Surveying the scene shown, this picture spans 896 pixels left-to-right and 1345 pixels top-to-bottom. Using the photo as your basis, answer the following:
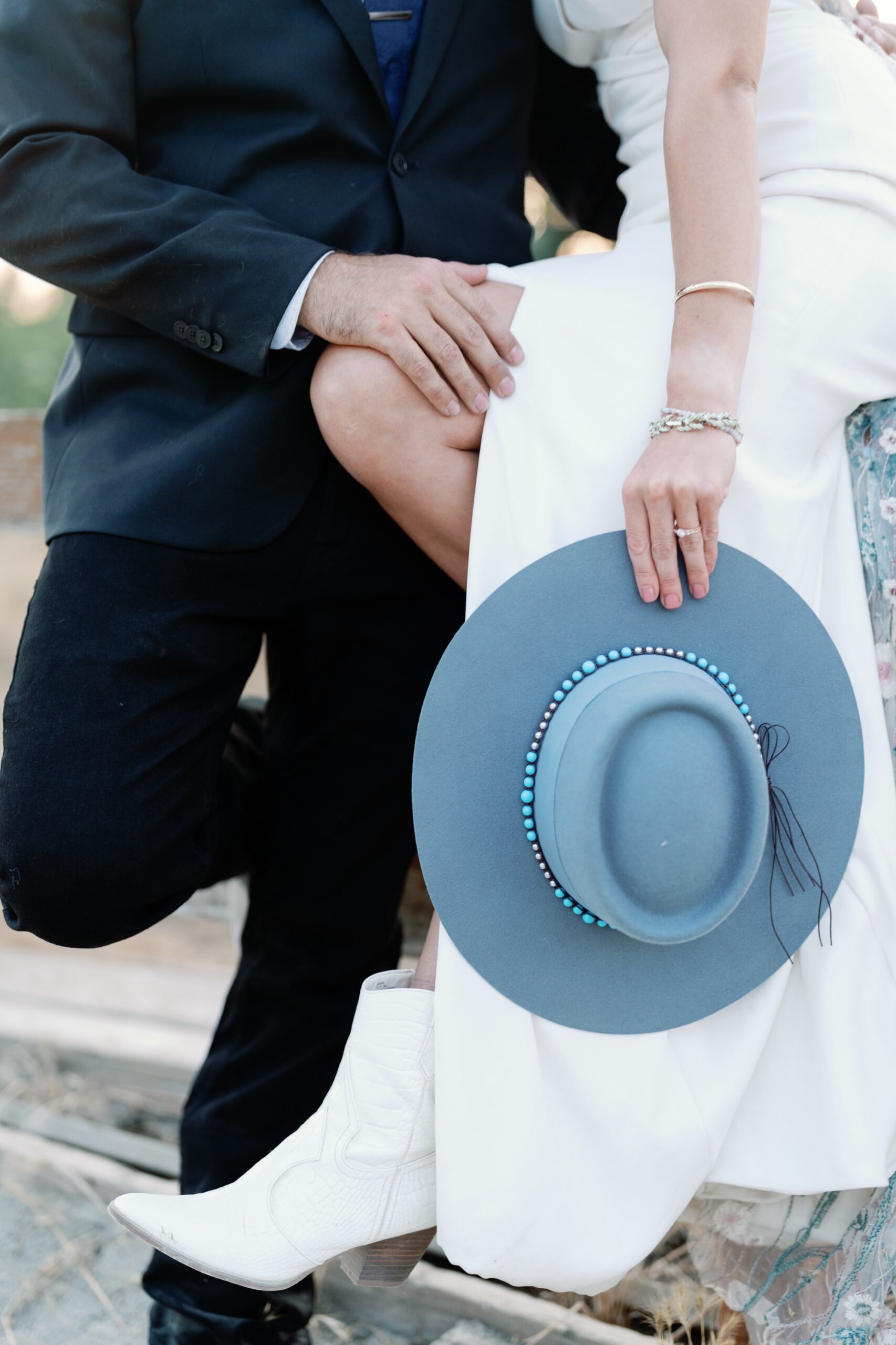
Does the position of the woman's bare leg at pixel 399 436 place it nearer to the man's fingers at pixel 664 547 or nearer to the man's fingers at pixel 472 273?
the man's fingers at pixel 472 273

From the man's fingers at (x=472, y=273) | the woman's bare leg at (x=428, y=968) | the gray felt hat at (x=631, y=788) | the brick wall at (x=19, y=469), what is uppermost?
the man's fingers at (x=472, y=273)

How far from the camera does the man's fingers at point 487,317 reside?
1.12 metres

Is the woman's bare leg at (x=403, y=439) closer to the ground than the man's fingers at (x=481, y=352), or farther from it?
closer to the ground

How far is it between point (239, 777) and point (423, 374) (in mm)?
739

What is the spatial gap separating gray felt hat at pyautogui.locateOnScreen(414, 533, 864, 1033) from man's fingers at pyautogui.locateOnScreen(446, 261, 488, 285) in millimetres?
387

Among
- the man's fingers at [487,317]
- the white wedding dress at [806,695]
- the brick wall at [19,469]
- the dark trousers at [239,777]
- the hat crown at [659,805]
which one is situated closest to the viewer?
the hat crown at [659,805]

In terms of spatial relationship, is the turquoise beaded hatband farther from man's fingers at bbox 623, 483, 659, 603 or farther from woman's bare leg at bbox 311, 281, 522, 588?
woman's bare leg at bbox 311, 281, 522, 588

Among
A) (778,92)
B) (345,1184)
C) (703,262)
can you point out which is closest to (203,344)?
(703,262)

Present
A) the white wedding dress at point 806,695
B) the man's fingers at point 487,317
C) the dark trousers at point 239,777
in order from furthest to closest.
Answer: the dark trousers at point 239,777, the man's fingers at point 487,317, the white wedding dress at point 806,695

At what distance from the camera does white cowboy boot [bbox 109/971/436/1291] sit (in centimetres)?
106

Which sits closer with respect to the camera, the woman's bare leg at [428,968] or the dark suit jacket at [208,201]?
the woman's bare leg at [428,968]

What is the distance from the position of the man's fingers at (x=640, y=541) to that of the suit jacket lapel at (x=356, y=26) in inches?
26.8

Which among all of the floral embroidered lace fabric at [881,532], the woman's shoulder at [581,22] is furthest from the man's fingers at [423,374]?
the woman's shoulder at [581,22]

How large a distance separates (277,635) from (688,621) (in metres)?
0.76
